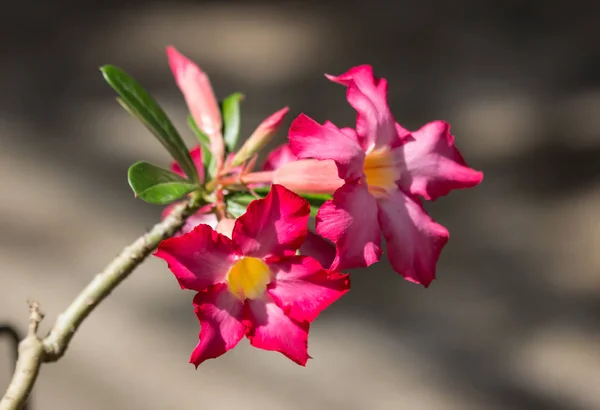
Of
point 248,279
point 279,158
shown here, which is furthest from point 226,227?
point 279,158

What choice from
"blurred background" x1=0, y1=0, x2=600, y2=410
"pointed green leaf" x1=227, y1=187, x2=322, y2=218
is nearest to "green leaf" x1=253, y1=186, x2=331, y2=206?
"pointed green leaf" x1=227, y1=187, x2=322, y2=218

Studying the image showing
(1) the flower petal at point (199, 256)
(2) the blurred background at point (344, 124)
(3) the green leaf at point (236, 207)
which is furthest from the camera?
(2) the blurred background at point (344, 124)

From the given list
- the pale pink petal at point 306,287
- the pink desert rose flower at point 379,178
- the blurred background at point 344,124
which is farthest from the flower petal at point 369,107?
the blurred background at point 344,124

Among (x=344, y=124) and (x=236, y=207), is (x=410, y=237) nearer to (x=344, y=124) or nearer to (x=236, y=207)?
(x=236, y=207)

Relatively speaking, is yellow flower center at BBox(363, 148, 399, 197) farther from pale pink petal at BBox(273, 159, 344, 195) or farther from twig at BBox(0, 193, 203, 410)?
twig at BBox(0, 193, 203, 410)

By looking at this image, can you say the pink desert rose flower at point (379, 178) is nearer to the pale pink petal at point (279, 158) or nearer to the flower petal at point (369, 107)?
the flower petal at point (369, 107)

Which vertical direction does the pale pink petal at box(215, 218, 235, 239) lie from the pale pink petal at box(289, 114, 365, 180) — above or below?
below
